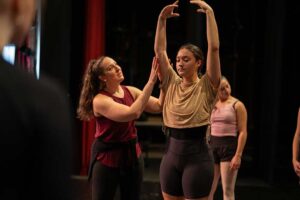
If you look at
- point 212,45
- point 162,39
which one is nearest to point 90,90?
point 162,39

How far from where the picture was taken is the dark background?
16.6 feet

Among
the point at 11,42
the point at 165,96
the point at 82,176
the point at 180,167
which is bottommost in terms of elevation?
the point at 82,176

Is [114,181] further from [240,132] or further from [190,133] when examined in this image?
[240,132]

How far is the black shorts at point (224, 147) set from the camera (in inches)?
145

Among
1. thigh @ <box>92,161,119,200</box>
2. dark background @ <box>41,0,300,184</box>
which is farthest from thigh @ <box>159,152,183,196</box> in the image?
dark background @ <box>41,0,300,184</box>

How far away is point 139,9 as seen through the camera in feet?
19.9

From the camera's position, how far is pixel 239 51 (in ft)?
18.7

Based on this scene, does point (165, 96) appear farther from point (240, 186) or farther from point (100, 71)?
point (240, 186)

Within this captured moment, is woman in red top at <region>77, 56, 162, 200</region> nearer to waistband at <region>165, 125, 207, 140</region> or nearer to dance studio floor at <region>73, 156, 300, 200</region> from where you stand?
waistband at <region>165, 125, 207, 140</region>

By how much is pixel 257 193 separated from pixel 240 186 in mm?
327

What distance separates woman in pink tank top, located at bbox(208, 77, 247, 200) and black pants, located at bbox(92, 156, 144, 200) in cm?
129

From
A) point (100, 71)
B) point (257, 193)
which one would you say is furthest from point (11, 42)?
point (257, 193)

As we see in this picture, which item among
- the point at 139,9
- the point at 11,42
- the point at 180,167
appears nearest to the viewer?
the point at 11,42

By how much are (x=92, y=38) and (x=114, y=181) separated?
9.99 ft
